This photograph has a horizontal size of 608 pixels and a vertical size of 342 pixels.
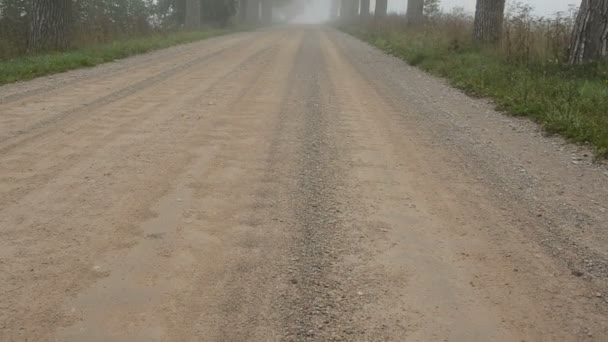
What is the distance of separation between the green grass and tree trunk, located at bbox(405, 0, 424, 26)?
932 cm

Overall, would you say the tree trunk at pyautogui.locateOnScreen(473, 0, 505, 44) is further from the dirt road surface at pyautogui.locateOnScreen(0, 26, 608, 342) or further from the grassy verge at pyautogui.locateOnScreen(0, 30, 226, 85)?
the grassy verge at pyautogui.locateOnScreen(0, 30, 226, 85)

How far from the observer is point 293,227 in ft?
11.8

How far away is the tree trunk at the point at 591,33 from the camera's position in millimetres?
9180

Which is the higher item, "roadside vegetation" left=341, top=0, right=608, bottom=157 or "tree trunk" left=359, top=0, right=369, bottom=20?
"tree trunk" left=359, top=0, right=369, bottom=20

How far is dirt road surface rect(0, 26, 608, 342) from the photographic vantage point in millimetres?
2609

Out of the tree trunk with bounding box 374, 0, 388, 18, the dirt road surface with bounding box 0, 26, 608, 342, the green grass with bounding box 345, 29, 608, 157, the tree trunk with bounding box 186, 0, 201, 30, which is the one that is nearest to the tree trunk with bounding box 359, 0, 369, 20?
the tree trunk with bounding box 374, 0, 388, 18

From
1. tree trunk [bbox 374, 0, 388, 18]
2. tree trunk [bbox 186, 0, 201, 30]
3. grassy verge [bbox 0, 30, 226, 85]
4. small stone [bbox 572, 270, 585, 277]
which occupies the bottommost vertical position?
small stone [bbox 572, 270, 585, 277]

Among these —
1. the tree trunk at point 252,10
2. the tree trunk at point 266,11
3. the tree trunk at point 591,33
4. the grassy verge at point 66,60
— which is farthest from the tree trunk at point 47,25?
the tree trunk at point 266,11

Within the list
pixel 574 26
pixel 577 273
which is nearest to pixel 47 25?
pixel 574 26

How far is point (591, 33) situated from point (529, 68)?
3.69 ft

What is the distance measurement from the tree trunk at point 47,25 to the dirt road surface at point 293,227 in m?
7.21

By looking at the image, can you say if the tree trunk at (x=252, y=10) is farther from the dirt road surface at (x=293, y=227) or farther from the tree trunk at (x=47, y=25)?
the dirt road surface at (x=293, y=227)

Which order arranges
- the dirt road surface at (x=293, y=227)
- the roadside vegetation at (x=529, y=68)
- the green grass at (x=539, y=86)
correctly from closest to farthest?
1. the dirt road surface at (x=293, y=227)
2. the green grass at (x=539, y=86)
3. the roadside vegetation at (x=529, y=68)

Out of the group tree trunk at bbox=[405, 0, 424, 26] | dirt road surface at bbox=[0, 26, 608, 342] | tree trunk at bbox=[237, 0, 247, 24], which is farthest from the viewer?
tree trunk at bbox=[237, 0, 247, 24]
